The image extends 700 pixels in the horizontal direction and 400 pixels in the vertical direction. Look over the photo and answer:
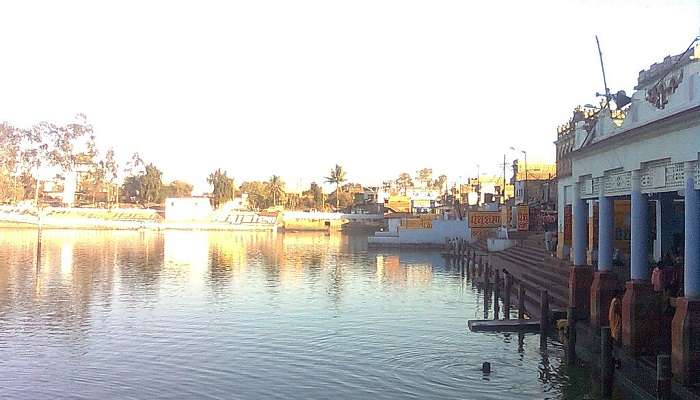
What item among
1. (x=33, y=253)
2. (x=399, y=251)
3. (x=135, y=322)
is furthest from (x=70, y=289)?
(x=399, y=251)

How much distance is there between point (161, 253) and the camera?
51.9m

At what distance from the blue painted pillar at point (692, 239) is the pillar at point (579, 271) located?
5379 mm

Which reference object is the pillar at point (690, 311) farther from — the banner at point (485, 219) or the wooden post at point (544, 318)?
the banner at point (485, 219)

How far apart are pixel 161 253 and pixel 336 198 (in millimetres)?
69587

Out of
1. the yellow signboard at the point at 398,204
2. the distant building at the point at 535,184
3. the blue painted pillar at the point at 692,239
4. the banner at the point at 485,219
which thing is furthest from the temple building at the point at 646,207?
the yellow signboard at the point at 398,204

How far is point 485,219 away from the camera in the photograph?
5262 cm

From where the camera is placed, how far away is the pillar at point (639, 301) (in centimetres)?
1200

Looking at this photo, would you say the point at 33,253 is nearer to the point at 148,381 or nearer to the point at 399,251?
the point at 399,251

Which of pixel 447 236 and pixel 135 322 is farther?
pixel 447 236

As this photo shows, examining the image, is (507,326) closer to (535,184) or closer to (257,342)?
(257,342)

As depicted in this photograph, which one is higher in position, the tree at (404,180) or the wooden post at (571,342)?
the tree at (404,180)

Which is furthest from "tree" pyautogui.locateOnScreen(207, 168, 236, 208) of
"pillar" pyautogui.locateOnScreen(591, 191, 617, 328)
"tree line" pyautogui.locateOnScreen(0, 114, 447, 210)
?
"pillar" pyautogui.locateOnScreen(591, 191, 617, 328)

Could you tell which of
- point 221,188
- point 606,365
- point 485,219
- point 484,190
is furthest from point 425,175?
point 606,365

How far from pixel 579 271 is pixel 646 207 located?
391cm
